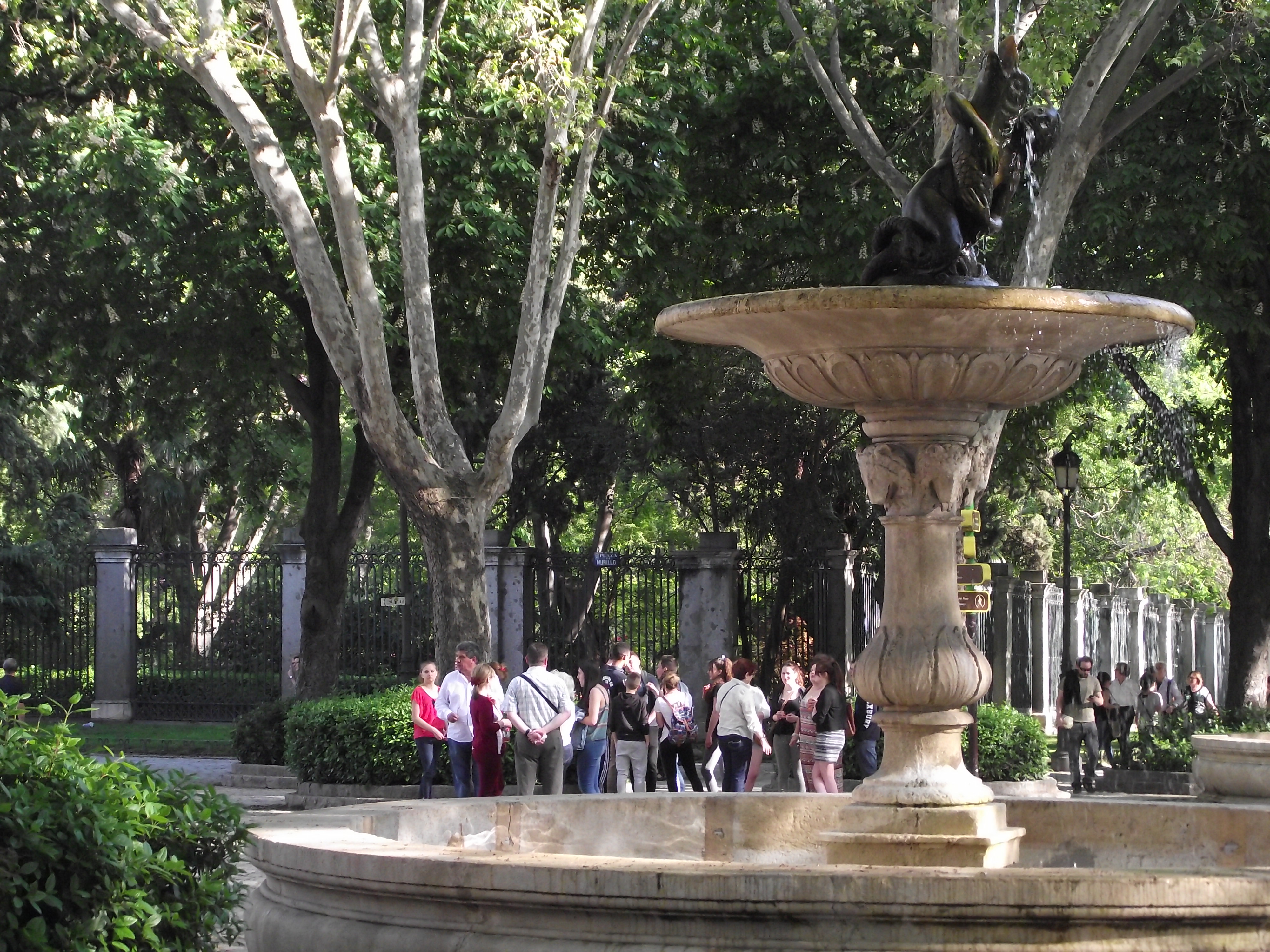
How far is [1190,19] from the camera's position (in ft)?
57.9

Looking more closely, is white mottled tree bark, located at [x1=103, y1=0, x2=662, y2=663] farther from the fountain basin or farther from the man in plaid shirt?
the fountain basin

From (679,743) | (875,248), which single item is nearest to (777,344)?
(875,248)

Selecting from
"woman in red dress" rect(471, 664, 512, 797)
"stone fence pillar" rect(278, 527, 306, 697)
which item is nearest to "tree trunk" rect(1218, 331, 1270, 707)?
"woman in red dress" rect(471, 664, 512, 797)

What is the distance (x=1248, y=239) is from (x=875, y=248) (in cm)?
1186

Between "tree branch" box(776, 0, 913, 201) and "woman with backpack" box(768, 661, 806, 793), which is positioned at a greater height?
"tree branch" box(776, 0, 913, 201)

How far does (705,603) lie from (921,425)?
14.7m

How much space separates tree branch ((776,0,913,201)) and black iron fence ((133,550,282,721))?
476 inches

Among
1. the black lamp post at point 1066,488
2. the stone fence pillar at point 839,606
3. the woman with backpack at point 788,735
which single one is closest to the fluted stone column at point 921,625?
the woman with backpack at point 788,735

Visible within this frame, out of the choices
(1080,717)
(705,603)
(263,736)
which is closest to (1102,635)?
(705,603)

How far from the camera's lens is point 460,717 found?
46.3 feet

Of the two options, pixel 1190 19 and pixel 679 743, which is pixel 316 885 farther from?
pixel 1190 19

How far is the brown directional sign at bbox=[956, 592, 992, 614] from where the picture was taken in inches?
570

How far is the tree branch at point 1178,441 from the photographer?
21.7m

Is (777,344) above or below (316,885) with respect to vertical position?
above
